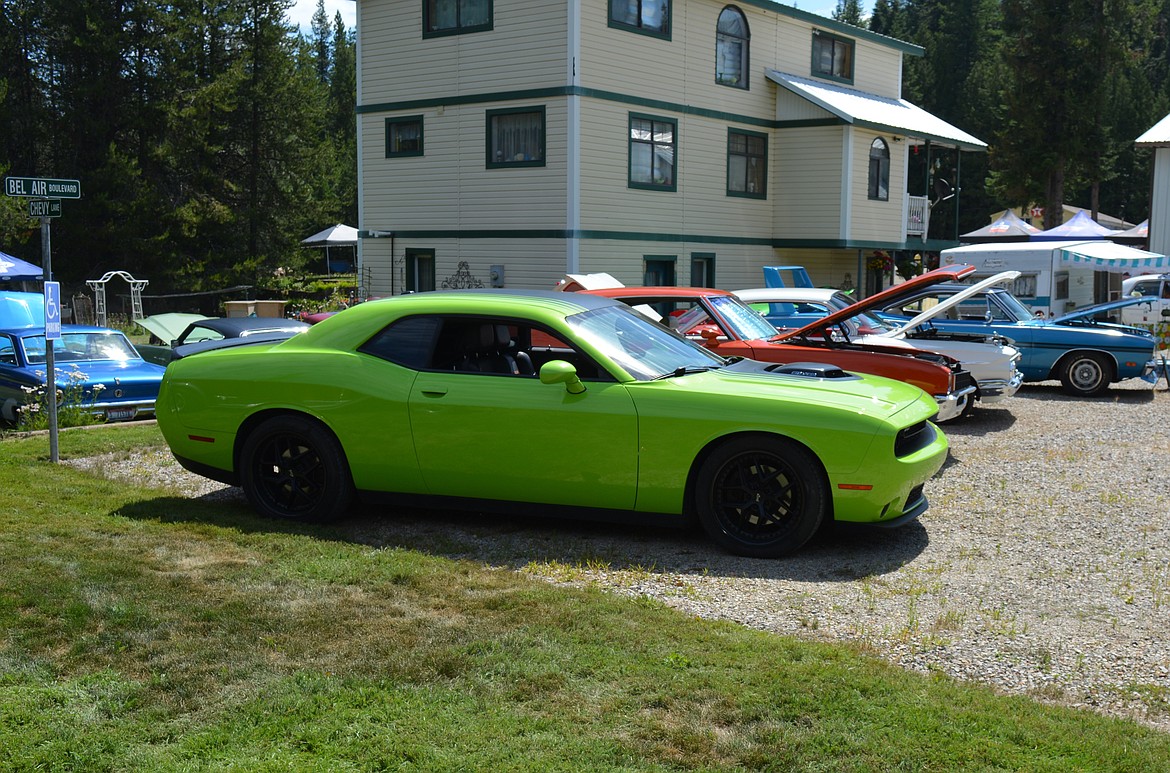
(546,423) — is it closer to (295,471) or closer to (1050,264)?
(295,471)

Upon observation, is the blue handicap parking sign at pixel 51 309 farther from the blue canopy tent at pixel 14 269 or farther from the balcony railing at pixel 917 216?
the balcony railing at pixel 917 216

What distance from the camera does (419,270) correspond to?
26.1 m

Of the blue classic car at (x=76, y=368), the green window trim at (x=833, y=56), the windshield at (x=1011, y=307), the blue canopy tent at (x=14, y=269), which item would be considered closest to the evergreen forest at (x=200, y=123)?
the green window trim at (x=833, y=56)

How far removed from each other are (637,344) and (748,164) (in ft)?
69.1

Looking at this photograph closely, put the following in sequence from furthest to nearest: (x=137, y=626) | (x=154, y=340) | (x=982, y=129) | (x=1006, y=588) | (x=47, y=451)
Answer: (x=982, y=129) → (x=154, y=340) → (x=47, y=451) → (x=1006, y=588) → (x=137, y=626)

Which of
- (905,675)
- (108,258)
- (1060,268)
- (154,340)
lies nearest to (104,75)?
(108,258)

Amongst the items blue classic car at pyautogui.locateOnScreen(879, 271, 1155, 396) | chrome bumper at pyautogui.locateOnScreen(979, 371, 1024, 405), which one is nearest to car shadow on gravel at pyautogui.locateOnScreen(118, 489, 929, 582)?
chrome bumper at pyautogui.locateOnScreen(979, 371, 1024, 405)

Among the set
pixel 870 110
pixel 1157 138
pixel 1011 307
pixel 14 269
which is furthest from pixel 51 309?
pixel 1157 138

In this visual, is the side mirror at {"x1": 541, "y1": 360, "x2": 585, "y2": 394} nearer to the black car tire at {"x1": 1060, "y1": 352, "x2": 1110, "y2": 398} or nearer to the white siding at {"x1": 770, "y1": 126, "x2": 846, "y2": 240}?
the black car tire at {"x1": 1060, "y1": 352, "x2": 1110, "y2": 398}

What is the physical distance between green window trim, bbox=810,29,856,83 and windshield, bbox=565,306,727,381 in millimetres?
23638

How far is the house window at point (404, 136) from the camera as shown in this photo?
2534 cm

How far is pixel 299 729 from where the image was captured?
13.4 ft

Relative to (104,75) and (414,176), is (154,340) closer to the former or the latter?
(414,176)

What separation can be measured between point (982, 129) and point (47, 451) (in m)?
66.9
